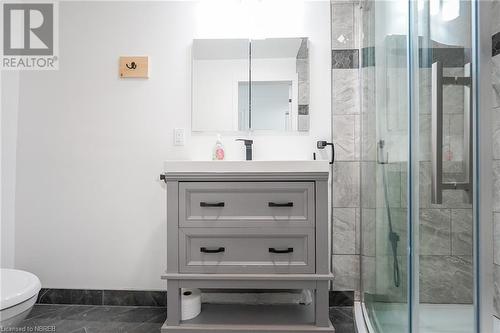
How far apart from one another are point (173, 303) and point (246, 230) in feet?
1.66

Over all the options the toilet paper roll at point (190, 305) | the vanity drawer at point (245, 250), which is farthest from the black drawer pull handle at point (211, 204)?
the toilet paper roll at point (190, 305)

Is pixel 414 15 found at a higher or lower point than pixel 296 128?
higher

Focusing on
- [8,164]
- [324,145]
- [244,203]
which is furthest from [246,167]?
[8,164]

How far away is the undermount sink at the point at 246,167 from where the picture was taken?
4.92 ft

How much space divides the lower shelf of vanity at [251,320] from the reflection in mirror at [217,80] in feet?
3.50

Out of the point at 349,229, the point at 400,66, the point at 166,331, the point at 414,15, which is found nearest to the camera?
the point at 414,15

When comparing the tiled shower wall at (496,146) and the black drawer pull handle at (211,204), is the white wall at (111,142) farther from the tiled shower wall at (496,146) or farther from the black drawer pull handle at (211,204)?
the tiled shower wall at (496,146)

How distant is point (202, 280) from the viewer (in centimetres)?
150

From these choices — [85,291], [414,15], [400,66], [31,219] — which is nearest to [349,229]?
[400,66]

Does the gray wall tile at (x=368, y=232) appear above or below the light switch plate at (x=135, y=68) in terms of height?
below

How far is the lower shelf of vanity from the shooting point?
1.49 m

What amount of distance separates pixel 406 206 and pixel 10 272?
1861 millimetres

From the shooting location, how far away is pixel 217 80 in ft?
6.44

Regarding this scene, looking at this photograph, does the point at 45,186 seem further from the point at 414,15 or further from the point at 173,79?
the point at 414,15
